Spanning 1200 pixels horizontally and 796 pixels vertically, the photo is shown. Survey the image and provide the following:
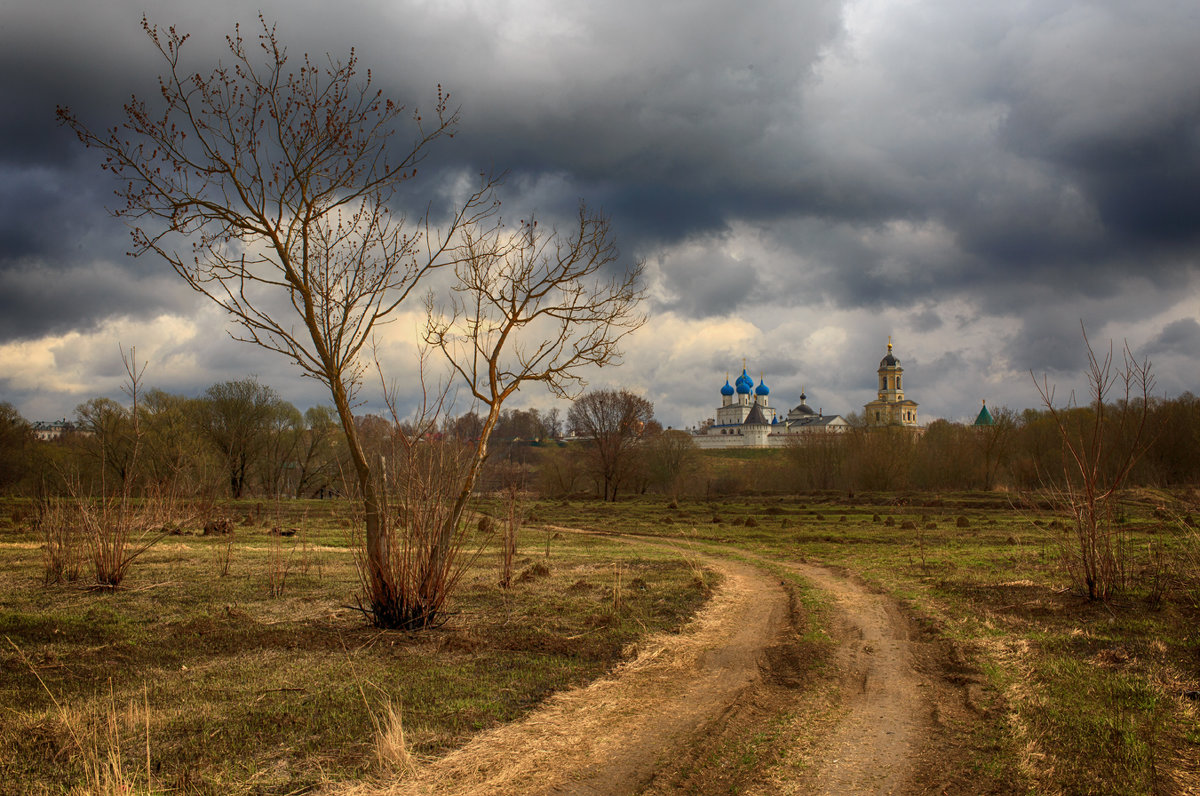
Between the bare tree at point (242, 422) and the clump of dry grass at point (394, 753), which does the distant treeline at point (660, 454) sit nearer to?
the bare tree at point (242, 422)

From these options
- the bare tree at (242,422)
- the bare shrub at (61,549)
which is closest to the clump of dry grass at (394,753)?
the bare shrub at (61,549)

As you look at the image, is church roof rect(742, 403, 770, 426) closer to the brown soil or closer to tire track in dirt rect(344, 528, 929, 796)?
tire track in dirt rect(344, 528, 929, 796)

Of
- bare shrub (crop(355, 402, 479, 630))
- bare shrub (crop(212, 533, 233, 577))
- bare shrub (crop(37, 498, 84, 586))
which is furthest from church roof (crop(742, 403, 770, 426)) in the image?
bare shrub (crop(355, 402, 479, 630))

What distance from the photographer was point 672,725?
5.91 m

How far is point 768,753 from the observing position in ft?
17.5

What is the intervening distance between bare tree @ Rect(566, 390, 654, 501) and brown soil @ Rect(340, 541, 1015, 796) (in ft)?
151

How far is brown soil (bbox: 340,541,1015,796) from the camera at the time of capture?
15.9ft

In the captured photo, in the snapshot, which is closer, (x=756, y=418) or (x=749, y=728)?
(x=749, y=728)

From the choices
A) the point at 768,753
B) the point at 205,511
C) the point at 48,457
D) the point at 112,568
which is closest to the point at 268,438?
the point at 48,457

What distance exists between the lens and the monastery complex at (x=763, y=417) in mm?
129875

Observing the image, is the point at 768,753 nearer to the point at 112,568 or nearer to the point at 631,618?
the point at 631,618

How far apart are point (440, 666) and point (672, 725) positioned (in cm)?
266

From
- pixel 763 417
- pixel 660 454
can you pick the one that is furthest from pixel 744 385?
pixel 660 454

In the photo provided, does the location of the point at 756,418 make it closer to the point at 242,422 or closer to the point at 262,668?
the point at 242,422
